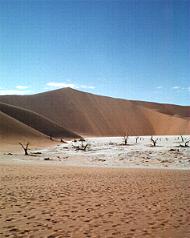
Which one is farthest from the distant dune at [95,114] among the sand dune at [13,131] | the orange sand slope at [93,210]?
the orange sand slope at [93,210]

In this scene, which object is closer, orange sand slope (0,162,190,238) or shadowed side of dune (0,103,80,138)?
orange sand slope (0,162,190,238)

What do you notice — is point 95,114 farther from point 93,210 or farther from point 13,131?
point 93,210

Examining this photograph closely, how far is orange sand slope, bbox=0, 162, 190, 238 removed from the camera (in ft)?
23.6

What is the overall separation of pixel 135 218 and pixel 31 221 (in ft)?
7.78

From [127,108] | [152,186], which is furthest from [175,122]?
[152,186]

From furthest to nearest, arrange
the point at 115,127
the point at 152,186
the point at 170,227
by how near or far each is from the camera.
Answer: the point at 115,127 < the point at 152,186 < the point at 170,227

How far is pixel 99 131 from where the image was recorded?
367ft

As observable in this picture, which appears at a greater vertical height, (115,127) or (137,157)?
(115,127)

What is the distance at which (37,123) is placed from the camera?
79.8m

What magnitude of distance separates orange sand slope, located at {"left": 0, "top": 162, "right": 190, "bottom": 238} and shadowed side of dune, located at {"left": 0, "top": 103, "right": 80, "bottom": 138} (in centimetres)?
6385

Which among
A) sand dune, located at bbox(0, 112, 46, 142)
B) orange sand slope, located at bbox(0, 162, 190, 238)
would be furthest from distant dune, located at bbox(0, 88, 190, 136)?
orange sand slope, located at bbox(0, 162, 190, 238)

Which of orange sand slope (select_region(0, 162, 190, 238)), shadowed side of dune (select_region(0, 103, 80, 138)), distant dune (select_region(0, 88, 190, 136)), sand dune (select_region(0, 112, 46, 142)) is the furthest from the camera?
distant dune (select_region(0, 88, 190, 136))

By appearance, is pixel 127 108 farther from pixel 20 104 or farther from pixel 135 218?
pixel 135 218

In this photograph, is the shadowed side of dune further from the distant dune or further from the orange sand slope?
the orange sand slope
